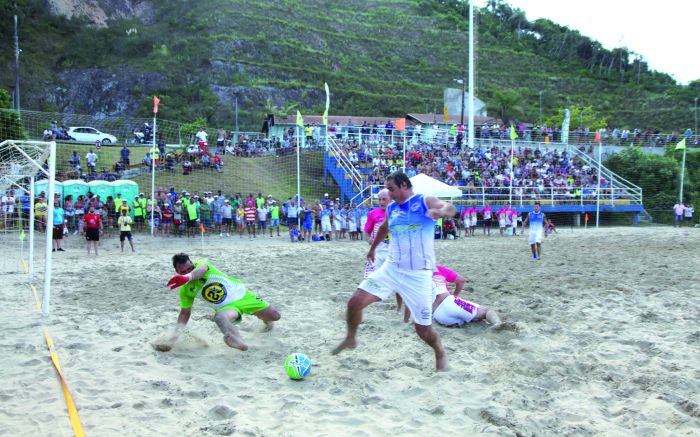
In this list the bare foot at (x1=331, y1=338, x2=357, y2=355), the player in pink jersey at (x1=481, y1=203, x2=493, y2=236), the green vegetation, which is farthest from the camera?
the green vegetation

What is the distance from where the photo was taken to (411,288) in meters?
4.61

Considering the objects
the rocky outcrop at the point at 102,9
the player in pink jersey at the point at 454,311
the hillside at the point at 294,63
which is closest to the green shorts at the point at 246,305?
the player in pink jersey at the point at 454,311

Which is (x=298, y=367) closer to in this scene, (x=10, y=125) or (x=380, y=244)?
(x=380, y=244)

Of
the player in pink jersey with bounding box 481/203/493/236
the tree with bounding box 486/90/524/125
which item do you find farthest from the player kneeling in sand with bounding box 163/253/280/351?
the tree with bounding box 486/90/524/125

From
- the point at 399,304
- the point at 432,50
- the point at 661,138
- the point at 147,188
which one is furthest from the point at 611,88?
the point at 399,304

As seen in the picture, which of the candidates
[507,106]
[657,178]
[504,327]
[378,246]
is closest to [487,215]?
[657,178]

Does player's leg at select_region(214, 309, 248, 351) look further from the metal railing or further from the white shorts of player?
the metal railing

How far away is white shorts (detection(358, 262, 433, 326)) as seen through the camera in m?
4.59

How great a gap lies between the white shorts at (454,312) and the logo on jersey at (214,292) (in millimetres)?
2325

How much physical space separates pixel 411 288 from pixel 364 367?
825mm

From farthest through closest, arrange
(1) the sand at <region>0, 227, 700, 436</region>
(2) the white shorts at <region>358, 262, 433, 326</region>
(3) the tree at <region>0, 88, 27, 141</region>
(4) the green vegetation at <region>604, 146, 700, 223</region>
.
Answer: (4) the green vegetation at <region>604, 146, 700, 223</region> → (3) the tree at <region>0, 88, 27, 141</region> → (2) the white shorts at <region>358, 262, 433, 326</region> → (1) the sand at <region>0, 227, 700, 436</region>

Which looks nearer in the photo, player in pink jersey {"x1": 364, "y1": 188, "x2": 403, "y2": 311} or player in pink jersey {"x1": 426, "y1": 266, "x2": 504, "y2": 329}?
player in pink jersey {"x1": 426, "y1": 266, "x2": 504, "y2": 329}

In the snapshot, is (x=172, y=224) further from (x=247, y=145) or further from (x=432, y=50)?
(x=432, y=50)

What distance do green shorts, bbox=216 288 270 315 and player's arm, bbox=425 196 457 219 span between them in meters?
2.12
